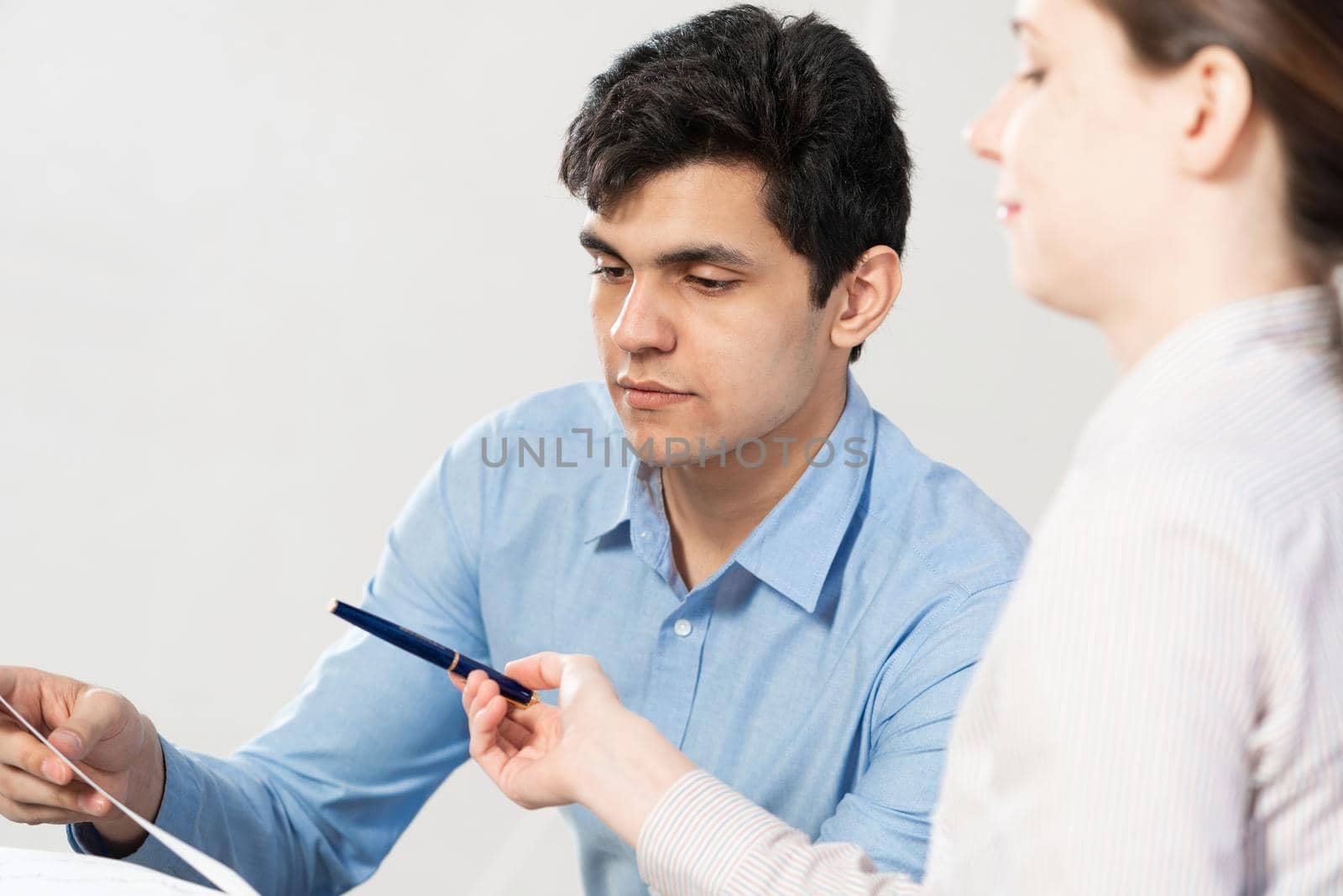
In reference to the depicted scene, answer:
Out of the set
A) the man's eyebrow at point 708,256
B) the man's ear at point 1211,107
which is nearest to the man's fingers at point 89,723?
the man's eyebrow at point 708,256

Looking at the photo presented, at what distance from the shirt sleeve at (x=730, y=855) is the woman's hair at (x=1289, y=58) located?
1.43 feet

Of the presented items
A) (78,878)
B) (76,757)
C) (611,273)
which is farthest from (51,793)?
(611,273)

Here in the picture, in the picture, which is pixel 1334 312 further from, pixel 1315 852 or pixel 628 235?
pixel 628 235

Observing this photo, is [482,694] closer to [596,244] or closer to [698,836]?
[698,836]

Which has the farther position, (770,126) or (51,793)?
(770,126)

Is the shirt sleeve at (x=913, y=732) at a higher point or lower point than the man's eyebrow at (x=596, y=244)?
lower

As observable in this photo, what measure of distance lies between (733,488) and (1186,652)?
91 cm

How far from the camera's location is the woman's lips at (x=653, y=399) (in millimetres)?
1338

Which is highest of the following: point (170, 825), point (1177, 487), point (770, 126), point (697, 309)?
point (770, 126)

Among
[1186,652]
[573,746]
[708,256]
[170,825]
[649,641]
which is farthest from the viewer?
[649,641]

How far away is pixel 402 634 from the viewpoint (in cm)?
106

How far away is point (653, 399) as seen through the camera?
4.39 ft

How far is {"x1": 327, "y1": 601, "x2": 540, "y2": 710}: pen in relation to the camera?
1.03 metres

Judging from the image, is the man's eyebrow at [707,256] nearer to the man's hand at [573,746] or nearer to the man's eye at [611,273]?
the man's eye at [611,273]
